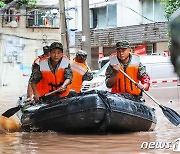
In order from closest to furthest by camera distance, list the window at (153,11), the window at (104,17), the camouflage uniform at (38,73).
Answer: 1. the camouflage uniform at (38,73)
2. the window at (153,11)
3. the window at (104,17)

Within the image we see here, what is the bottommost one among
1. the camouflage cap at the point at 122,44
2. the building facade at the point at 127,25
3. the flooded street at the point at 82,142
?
the flooded street at the point at 82,142

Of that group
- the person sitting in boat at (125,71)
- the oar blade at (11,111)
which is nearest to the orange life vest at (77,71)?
the person sitting in boat at (125,71)

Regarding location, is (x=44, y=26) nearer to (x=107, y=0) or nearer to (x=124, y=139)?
(x=107, y=0)

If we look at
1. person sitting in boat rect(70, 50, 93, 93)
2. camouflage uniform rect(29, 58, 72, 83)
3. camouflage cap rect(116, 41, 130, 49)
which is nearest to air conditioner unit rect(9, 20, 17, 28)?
person sitting in boat rect(70, 50, 93, 93)

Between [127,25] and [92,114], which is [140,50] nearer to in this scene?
[127,25]

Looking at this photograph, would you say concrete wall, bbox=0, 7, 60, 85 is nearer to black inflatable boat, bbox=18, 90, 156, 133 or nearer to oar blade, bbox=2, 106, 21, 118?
oar blade, bbox=2, 106, 21, 118

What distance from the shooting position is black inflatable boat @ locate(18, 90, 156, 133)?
287 inches

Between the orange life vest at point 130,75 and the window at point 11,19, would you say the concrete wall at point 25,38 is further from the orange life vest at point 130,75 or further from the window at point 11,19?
the orange life vest at point 130,75

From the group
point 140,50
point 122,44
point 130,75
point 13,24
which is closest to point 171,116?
point 130,75

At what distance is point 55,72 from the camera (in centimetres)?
816

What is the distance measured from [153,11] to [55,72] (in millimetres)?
20377

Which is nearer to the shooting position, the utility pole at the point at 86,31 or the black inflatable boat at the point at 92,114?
the black inflatable boat at the point at 92,114

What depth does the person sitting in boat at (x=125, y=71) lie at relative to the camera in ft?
26.2

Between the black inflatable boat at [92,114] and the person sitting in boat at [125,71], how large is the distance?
0.94ft
